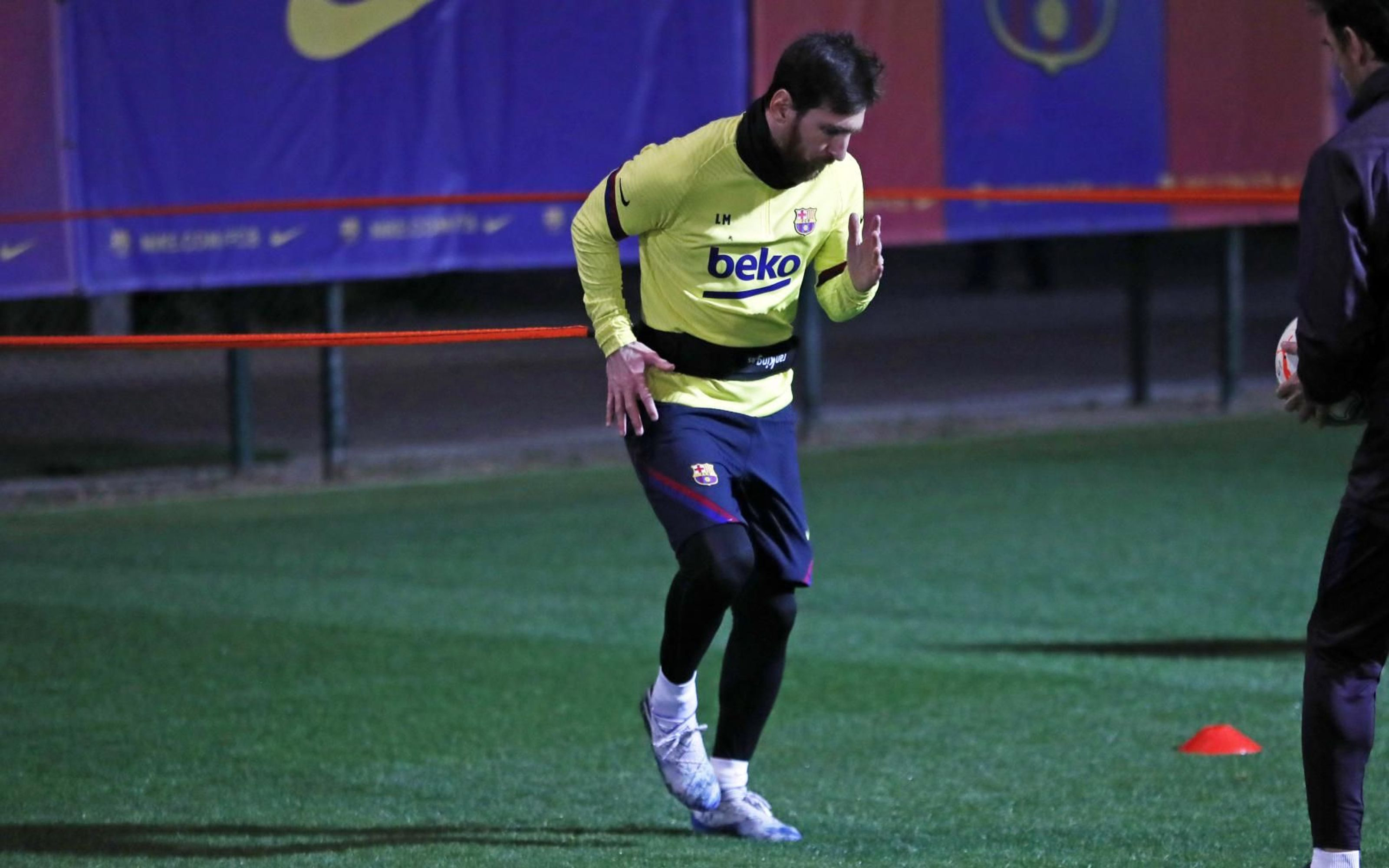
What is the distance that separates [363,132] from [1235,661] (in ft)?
19.6

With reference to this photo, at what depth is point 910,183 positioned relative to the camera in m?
12.6

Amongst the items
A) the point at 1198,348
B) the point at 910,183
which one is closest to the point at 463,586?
the point at 910,183

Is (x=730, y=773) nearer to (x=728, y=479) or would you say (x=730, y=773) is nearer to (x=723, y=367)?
(x=728, y=479)

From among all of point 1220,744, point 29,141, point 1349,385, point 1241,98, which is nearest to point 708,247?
point 1349,385

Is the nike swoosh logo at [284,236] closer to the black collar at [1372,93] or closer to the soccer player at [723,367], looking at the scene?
the soccer player at [723,367]

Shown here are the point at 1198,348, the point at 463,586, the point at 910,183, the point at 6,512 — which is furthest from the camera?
the point at 1198,348

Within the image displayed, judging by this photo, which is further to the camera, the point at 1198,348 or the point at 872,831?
Answer: the point at 1198,348

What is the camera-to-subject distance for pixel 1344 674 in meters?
3.76

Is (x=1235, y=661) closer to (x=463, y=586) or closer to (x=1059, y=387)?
(x=463, y=586)

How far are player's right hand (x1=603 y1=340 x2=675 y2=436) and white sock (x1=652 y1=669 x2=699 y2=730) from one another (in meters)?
0.58

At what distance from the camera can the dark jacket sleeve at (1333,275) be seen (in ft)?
11.2

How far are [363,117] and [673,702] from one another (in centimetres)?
690

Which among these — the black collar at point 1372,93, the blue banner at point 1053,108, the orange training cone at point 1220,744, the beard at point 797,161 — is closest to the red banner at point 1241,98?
the blue banner at point 1053,108

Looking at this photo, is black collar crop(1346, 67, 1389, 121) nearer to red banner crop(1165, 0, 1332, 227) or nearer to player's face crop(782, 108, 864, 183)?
player's face crop(782, 108, 864, 183)
